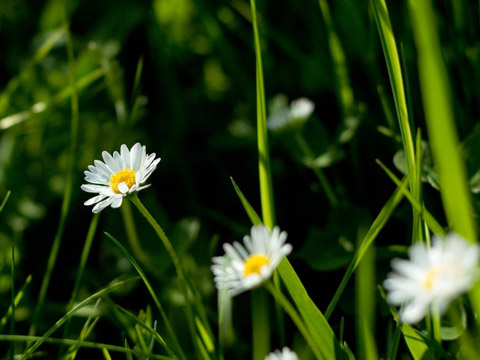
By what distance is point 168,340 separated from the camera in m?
1.06

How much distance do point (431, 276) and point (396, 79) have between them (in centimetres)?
38

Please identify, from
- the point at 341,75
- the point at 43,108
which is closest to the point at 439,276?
the point at 341,75

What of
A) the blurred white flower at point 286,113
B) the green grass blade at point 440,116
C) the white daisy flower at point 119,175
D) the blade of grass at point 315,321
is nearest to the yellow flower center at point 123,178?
the white daisy flower at point 119,175

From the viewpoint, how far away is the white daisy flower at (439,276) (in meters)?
0.46

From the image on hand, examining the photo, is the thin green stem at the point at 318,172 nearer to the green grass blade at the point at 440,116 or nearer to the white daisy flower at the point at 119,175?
the white daisy flower at the point at 119,175

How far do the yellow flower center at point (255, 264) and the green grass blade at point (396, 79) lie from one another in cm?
24

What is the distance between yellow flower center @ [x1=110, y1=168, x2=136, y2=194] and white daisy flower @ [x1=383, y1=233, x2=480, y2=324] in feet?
1.32

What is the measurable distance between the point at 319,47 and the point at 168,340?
82 centimetres

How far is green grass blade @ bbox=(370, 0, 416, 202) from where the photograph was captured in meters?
0.74

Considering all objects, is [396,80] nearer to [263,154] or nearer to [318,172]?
[263,154]

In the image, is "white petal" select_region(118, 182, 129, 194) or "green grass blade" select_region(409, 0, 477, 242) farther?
"white petal" select_region(118, 182, 129, 194)

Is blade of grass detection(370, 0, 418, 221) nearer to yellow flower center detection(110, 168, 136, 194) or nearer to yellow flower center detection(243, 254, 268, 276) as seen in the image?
yellow flower center detection(243, 254, 268, 276)

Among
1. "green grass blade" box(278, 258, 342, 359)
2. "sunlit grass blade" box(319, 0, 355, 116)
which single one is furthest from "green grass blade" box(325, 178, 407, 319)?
"sunlit grass blade" box(319, 0, 355, 116)

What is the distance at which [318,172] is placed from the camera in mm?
1090
